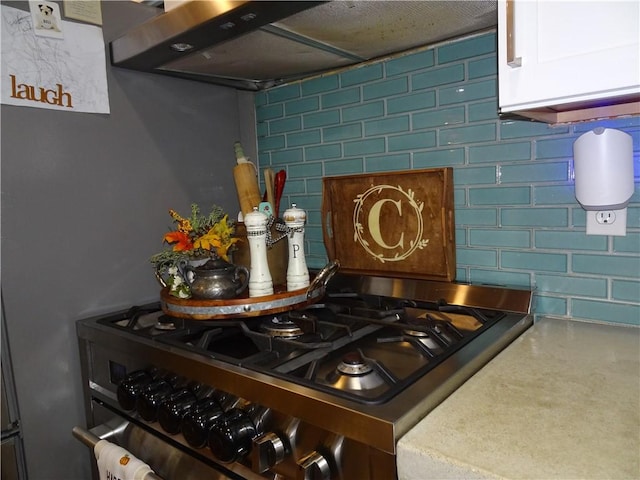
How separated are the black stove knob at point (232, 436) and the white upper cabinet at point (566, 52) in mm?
721

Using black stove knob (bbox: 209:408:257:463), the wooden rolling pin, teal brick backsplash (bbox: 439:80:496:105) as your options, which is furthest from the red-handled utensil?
black stove knob (bbox: 209:408:257:463)

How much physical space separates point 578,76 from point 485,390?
20.6 inches

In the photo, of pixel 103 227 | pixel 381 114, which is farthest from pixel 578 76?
pixel 103 227

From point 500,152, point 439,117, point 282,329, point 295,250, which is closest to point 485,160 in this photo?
point 500,152

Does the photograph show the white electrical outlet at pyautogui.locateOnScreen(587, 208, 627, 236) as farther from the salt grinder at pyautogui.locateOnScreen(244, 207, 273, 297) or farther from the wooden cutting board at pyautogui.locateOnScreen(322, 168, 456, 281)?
the salt grinder at pyautogui.locateOnScreen(244, 207, 273, 297)

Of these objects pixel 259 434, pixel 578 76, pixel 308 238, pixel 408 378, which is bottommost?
pixel 259 434

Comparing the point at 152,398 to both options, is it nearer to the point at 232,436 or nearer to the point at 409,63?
the point at 232,436

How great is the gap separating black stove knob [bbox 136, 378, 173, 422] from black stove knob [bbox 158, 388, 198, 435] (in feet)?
0.08

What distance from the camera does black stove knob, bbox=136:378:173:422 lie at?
1.00 m

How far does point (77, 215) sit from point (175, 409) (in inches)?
26.9

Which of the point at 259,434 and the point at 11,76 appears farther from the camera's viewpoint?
the point at 11,76

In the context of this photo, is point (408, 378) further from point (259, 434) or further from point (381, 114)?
point (381, 114)

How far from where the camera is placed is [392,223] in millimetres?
1381

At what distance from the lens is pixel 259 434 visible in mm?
839
